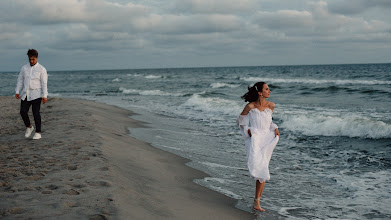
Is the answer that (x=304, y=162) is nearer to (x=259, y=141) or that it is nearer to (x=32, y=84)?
(x=259, y=141)

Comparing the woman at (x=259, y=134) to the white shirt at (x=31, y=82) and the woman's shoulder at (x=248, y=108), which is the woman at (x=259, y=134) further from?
the white shirt at (x=31, y=82)

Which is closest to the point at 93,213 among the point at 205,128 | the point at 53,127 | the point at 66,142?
the point at 66,142

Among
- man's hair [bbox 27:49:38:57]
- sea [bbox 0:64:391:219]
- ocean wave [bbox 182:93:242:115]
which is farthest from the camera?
ocean wave [bbox 182:93:242:115]

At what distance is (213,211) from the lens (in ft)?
14.0

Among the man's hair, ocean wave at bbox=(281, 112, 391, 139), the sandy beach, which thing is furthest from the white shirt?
ocean wave at bbox=(281, 112, 391, 139)

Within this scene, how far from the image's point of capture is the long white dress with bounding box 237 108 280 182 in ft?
14.8

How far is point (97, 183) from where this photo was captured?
444 centimetres

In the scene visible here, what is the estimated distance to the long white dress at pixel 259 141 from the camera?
4.50 meters

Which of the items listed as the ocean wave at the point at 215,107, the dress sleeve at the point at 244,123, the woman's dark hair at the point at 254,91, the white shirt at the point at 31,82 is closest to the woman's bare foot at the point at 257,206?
the dress sleeve at the point at 244,123

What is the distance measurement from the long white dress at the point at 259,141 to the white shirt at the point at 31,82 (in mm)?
4692

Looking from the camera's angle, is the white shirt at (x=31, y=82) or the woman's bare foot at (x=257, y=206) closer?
the woman's bare foot at (x=257, y=206)

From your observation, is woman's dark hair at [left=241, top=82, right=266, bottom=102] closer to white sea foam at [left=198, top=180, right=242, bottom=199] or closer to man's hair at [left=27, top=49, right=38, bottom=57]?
white sea foam at [left=198, top=180, right=242, bottom=199]

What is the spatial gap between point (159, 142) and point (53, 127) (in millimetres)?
2780

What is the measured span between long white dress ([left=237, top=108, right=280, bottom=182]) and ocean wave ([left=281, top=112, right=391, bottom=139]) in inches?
264
